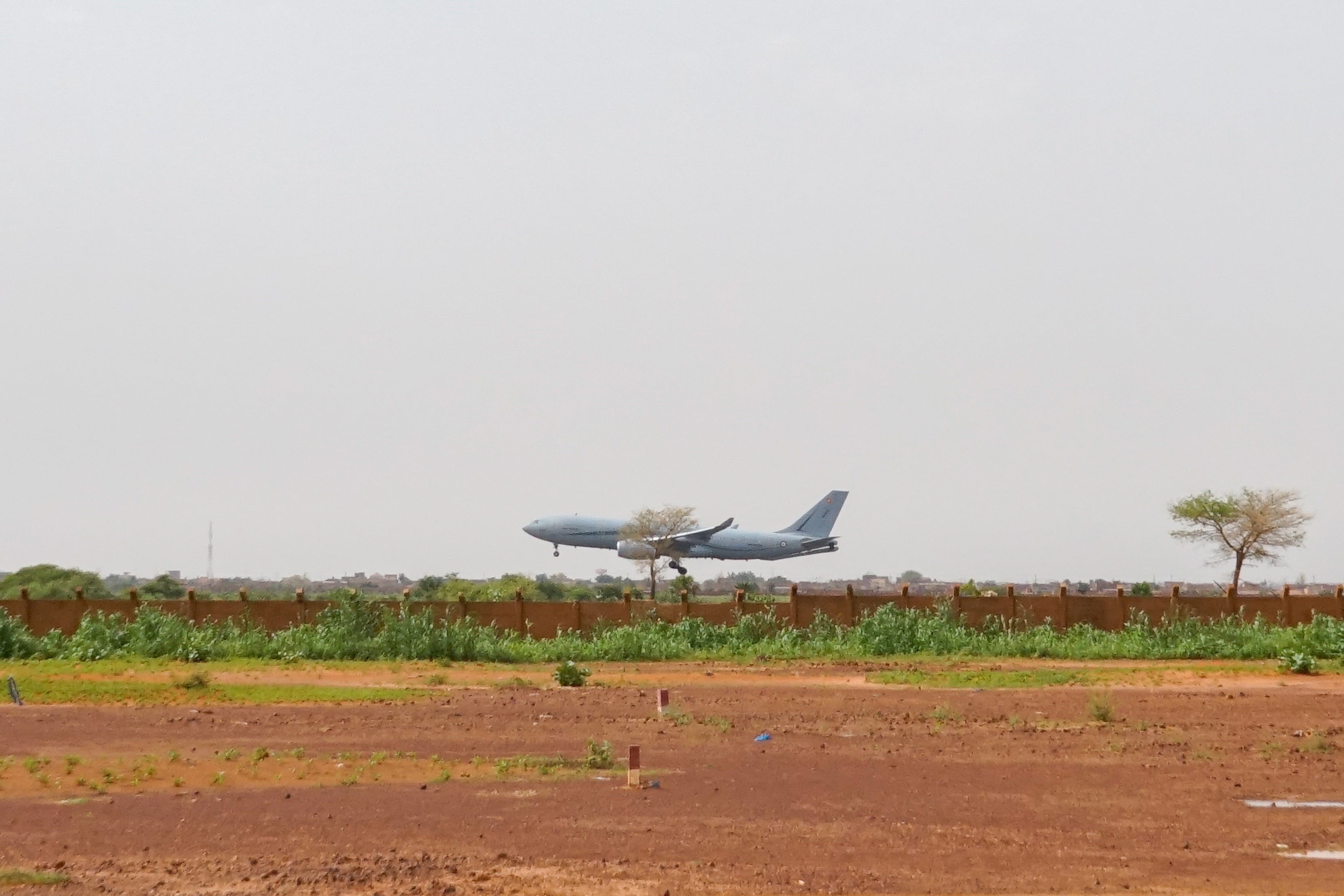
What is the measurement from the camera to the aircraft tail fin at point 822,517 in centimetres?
8962

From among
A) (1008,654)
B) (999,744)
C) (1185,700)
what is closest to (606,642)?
(1008,654)

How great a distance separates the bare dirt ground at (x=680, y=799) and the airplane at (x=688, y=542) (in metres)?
58.4

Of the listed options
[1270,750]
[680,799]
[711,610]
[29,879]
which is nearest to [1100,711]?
[1270,750]

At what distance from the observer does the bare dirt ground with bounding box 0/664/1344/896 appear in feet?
31.6

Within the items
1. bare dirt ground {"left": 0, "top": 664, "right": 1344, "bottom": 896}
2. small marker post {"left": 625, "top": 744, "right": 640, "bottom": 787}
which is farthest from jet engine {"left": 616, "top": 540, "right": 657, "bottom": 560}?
small marker post {"left": 625, "top": 744, "right": 640, "bottom": 787}

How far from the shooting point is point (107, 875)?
944 centimetres

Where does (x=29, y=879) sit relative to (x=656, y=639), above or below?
below

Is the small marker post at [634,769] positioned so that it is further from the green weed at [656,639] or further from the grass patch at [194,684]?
the green weed at [656,639]

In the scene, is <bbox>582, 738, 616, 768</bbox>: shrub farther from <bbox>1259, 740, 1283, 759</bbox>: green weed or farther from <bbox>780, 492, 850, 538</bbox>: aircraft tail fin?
<bbox>780, 492, 850, 538</bbox>: aircraft tail fin

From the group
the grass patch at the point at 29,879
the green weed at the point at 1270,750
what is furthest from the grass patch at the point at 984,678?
the grass patch at the point at 29,879

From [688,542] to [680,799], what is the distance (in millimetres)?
67626

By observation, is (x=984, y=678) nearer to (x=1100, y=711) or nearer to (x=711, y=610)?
(x=1100, y=711)

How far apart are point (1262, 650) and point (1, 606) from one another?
2869cm

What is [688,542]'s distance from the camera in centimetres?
8019
